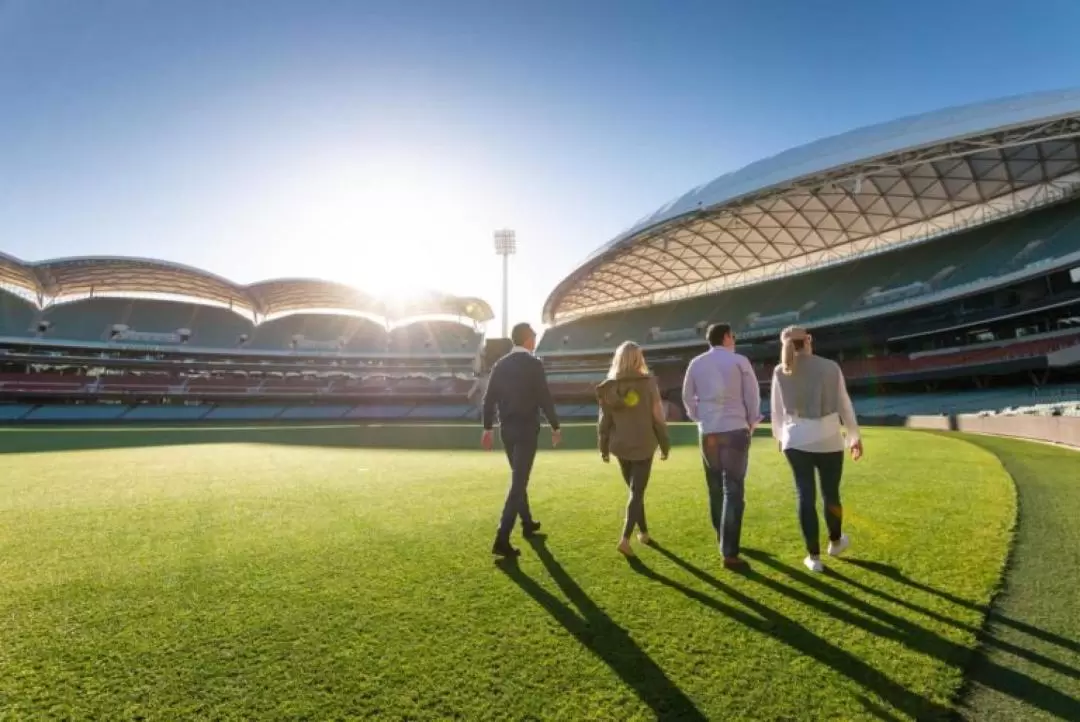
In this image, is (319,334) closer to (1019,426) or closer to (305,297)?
(305,297)

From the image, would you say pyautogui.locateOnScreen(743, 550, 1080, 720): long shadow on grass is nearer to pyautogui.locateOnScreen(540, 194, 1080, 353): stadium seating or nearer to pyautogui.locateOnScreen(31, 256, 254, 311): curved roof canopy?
pyautogui.locateOnScreen(540, 194, 1080, 353): stadium seating

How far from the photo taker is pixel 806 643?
287 cm

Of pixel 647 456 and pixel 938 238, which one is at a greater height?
pixel 938 238

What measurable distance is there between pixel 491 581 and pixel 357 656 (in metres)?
1.27

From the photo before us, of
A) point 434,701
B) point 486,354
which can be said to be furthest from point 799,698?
point 486,354

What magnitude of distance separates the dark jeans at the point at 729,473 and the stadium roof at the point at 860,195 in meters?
28.7

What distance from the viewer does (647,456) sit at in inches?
180

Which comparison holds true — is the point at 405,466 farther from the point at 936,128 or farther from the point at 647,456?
the point at 936,128

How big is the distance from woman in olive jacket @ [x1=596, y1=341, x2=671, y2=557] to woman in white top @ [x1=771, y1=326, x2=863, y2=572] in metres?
1.02

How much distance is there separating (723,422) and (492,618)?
2402 mm

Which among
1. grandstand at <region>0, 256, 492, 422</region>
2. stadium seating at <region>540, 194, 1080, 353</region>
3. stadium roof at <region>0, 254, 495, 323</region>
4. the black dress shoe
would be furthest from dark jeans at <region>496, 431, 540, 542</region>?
stadium roof at <region>0, 254, 495, 323</region>

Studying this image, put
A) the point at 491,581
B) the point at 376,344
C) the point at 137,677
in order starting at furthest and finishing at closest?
1. the point at 376,344
2. the point at 491,581
3. the point at 137,677

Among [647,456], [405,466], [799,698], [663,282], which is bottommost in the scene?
[405,466]

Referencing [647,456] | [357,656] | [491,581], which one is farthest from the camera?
[647,456]
